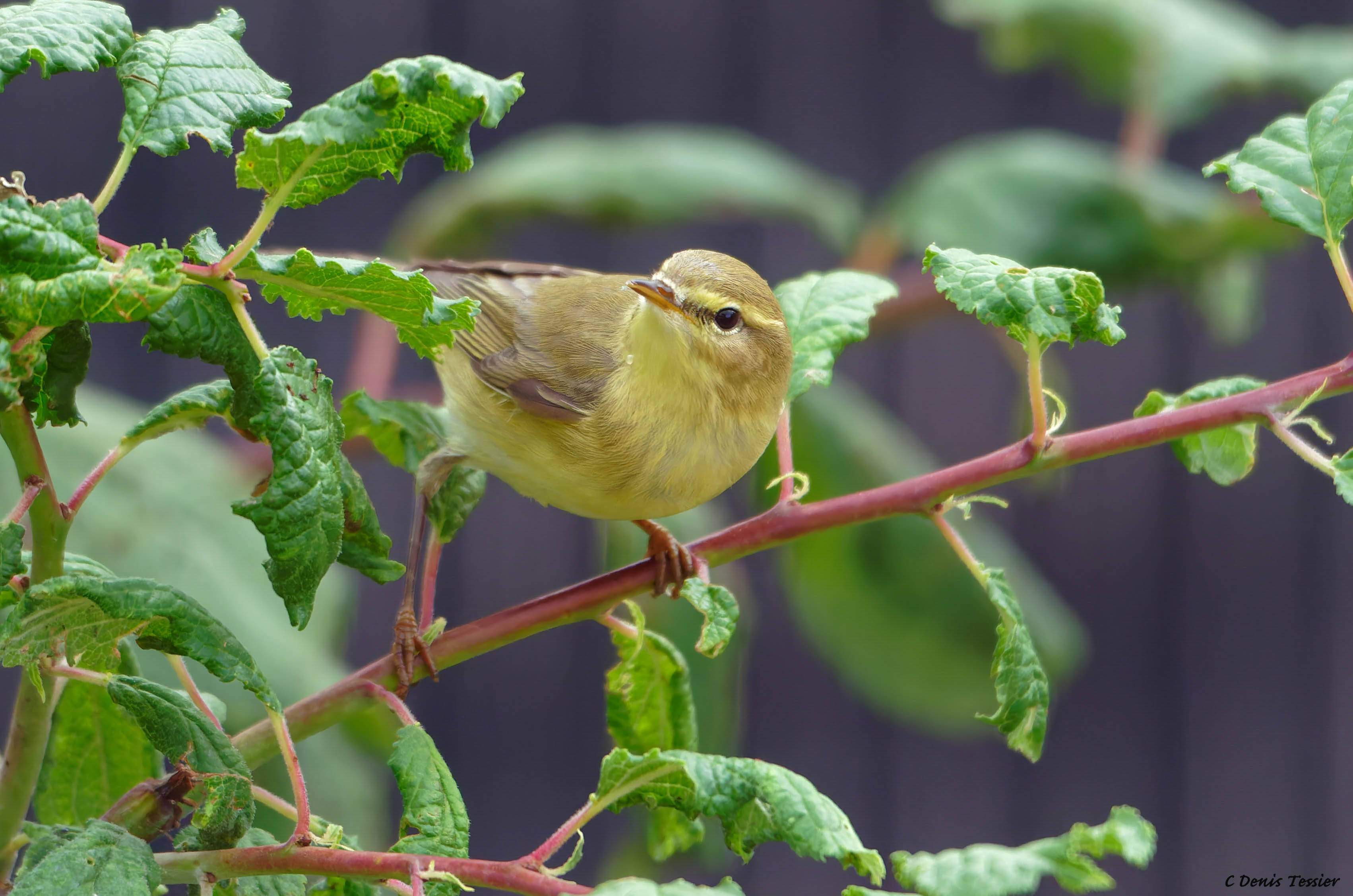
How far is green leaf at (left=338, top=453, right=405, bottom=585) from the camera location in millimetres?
951

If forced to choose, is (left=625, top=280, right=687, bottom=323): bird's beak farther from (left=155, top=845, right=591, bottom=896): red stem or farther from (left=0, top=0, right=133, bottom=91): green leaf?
(left=155, top=845, right=591, bottom=896): red stem

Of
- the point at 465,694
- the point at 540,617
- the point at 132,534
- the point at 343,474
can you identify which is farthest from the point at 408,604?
the point at 465,694

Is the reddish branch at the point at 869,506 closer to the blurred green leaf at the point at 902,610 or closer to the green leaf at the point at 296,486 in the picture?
the green leaf at the point at 296,486

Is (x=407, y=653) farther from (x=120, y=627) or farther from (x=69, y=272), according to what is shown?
(x=69, y=272)

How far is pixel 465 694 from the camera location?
450 centimetres

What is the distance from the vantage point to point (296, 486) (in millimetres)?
800

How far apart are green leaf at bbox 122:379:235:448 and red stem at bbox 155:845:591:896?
302 mm

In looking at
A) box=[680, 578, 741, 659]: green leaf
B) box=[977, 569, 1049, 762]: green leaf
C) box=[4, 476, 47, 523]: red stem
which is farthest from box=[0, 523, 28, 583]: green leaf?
box=[977, 569, 1049, 762]: green leaf

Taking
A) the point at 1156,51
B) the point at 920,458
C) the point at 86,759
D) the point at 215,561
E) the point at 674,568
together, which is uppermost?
the point at 1156,51

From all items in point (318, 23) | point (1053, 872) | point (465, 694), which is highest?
point (318, 23)

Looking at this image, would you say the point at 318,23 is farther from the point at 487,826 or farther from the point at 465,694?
the point at 487,826

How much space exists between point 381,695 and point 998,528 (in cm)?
390

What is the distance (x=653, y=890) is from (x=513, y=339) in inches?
52.8

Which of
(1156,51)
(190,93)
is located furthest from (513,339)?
(1156,51)
